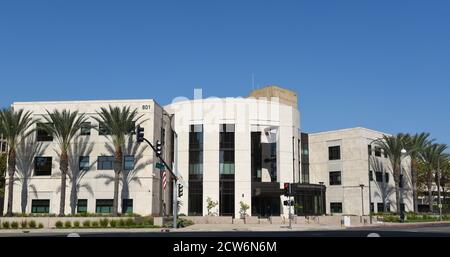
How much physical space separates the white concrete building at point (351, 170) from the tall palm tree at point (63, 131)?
41045 millimetres

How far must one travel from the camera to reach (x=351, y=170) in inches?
2968

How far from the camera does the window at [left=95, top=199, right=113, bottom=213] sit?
55969mm

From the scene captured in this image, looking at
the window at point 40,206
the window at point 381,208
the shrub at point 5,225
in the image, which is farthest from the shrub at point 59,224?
the window at point 381,208

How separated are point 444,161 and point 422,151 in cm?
856

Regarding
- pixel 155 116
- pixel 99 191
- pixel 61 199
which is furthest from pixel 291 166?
pixel 61 199

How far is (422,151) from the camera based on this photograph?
7494cm

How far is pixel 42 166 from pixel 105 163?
25.6 ft

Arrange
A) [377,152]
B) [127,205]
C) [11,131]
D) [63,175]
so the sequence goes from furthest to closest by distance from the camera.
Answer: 1. [377,152]
2. [127,205]
3. [63,175]
4. [11,131]

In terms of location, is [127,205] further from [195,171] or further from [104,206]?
[195,171]

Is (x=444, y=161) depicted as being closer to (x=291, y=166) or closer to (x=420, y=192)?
(x=420, y=192)

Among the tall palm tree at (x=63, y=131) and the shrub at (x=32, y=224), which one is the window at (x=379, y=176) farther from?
the shrub at (x=32, y=224)

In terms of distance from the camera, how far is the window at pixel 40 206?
56.2 m

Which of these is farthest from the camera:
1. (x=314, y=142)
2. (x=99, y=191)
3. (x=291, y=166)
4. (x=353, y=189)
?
(x=314, y=142)

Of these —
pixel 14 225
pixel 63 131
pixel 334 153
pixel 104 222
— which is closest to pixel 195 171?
pixel 63 131
